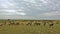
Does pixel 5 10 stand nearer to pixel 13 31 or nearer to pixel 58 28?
pixel 13 31

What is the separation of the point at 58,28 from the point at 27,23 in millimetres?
308

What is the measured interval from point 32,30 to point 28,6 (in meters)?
0.26

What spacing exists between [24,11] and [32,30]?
0.76ft

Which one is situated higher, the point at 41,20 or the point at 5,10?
the point at 5,10

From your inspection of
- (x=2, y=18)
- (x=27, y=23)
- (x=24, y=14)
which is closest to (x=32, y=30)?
(x=27, y=23)

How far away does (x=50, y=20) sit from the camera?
1272mm

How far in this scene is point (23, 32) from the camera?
→ 4.04 ft

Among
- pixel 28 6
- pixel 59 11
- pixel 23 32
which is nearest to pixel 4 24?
pixel 23 32

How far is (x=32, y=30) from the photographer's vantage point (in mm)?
1241

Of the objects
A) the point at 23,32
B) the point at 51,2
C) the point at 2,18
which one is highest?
the point at 51,2

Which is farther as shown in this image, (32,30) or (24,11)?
(24,11)

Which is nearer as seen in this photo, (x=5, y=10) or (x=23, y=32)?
(x=23, y=32)

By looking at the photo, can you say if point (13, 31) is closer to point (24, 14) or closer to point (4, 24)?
point (4, 24)

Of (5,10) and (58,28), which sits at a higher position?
(5,10)
